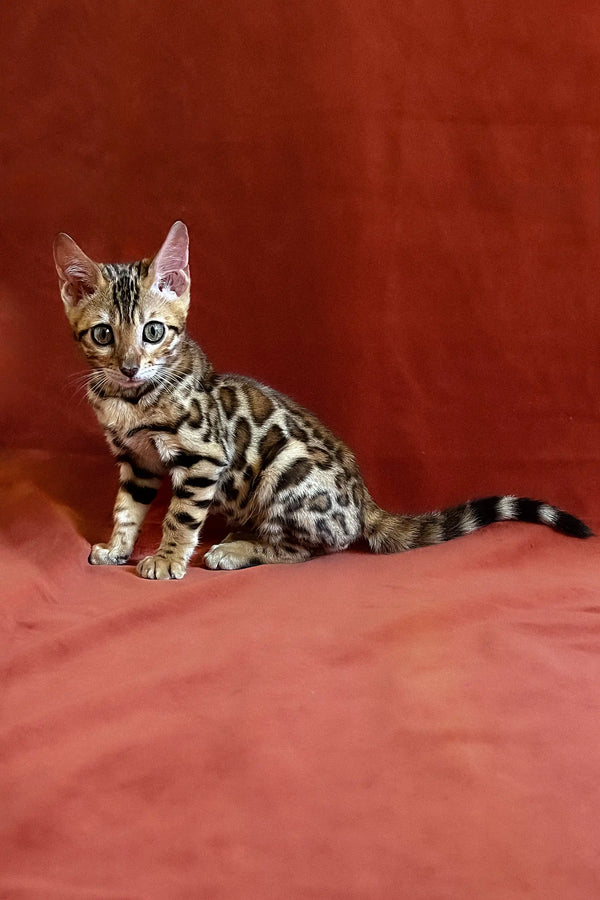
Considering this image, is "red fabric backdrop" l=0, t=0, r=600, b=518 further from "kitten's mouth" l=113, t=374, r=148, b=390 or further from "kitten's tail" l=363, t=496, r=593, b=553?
"kitten's mouth" l=113, t=374, r=148, b=390

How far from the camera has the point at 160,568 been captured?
1.56 m

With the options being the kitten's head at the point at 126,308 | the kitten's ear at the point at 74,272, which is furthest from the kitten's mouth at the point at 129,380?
the kitten's ear at the point at 74,272

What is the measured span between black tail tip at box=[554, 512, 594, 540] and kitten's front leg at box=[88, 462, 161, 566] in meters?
0.83

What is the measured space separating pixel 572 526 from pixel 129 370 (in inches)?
36.6

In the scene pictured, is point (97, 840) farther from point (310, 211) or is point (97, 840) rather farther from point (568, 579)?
point (310, 211)

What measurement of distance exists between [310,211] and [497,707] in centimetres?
112

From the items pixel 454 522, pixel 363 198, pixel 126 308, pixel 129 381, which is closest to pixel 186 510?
pixel 129 381

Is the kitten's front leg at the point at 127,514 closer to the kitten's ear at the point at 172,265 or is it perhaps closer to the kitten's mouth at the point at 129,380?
the kitten's mouth at the point at 129,380

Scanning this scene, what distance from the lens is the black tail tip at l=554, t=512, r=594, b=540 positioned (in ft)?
5.72

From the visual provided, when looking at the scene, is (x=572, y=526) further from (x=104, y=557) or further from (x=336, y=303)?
(x=104, y=557)

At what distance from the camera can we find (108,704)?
3.72ft

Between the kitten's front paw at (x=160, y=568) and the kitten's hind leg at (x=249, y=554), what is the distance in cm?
8

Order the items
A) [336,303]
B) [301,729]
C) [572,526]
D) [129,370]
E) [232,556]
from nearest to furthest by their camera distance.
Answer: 1. [301,729]
2. [129,370]
3. [232,556]
4. [572,526]
5. [336,303]

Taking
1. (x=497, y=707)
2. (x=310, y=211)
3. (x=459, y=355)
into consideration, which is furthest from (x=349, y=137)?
(x=497, y=707)
